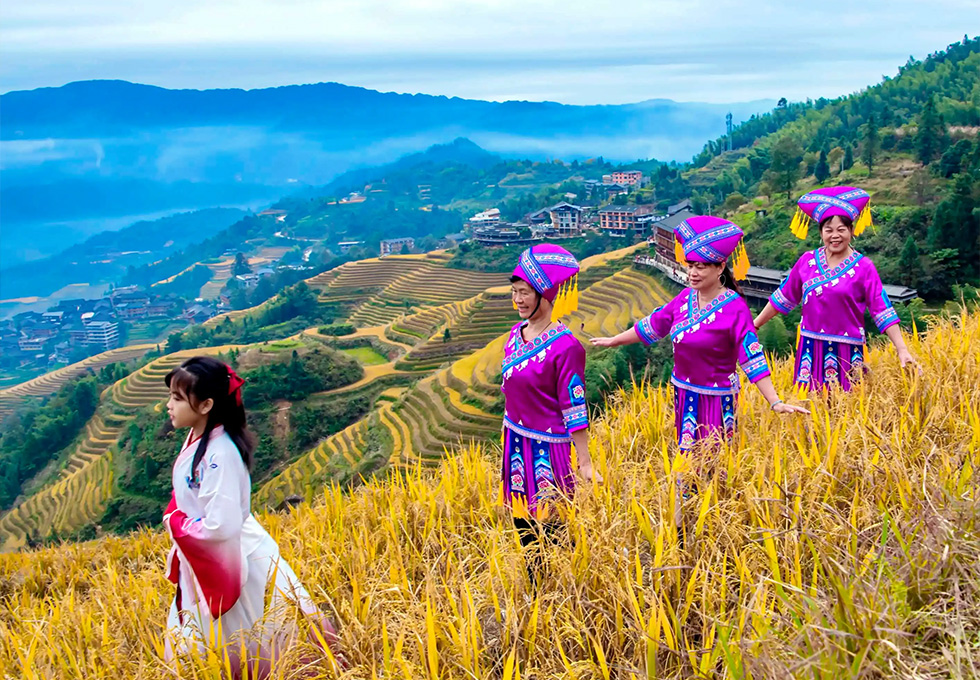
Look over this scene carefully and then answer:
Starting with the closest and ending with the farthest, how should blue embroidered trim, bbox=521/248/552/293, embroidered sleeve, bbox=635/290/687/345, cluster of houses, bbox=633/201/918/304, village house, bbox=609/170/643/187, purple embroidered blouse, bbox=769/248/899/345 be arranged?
blue embroidered trim, bbox=521/248/552/293, embroidered sleeve, bbox=635/290/687/345, purple embroidered blouse, bbox=769/248/899/345, cluster of houses, bbox=633/201/918/304, village house, bbox=609/170/643/187

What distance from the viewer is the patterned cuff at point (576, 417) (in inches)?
89.0

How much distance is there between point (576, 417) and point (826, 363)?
1.56 m

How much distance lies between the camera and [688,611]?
1631mm

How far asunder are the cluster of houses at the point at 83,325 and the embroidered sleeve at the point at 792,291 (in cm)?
8564

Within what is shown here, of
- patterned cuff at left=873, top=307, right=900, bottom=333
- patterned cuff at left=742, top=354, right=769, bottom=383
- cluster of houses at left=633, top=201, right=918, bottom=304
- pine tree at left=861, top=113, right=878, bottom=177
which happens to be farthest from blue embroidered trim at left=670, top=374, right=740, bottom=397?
pine tree at left=861, top=113, right=878, bottom=177

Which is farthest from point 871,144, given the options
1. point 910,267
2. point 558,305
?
point 558,305

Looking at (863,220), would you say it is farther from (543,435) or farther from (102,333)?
(102,333)

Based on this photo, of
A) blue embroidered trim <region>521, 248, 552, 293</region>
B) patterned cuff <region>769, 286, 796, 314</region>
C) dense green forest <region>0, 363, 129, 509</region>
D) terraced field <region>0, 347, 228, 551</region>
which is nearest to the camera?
blue embroidered trim <region>521, 248, 552, 293</region>

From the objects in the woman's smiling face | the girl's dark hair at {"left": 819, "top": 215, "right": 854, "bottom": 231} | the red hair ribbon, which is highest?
the girl's dark hair at {"left": 819, "top": 215, "right": 854, "bottom": 231}

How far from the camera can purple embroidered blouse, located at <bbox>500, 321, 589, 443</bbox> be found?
229cm

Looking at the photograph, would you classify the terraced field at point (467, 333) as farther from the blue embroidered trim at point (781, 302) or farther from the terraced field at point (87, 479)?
the blue embroidered trim at point (781, 302)

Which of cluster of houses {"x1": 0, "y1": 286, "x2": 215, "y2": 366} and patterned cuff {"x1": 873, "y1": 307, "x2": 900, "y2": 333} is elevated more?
patterned cuff {"x1": 873, "y1": 307, "x2": 900, "y2": 333}

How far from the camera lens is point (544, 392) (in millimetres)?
2354

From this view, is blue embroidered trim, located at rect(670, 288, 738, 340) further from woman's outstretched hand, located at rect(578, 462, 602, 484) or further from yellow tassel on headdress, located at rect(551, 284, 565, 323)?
woman's outstretched hand, located at rect(578, 462, 602, 484)
